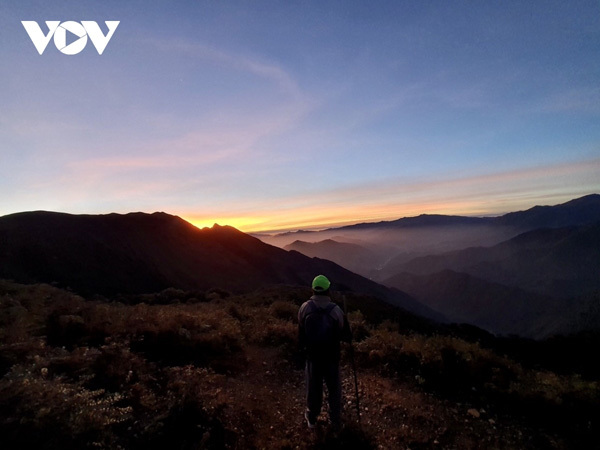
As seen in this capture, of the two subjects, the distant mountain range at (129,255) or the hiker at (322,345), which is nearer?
the hiker at (322,345)

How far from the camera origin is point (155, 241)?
81188mm

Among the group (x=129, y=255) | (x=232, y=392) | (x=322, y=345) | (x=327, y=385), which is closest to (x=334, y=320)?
(x=322, y=345)

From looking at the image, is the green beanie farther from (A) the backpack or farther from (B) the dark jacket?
(A) the backpack

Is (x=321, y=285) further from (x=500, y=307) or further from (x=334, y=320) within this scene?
(x=500, y=307)

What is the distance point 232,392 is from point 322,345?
3.14 metres

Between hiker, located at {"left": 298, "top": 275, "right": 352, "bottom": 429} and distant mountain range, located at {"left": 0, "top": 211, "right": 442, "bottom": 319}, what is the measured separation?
165 ft

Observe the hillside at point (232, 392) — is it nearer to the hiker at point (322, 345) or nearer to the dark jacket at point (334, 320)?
the hiker at point (322, 345)

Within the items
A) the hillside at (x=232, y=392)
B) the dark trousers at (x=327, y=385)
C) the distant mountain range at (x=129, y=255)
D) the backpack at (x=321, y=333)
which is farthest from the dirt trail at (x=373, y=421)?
the distant mountain range at (x=129, y=255)

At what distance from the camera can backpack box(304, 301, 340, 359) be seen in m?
5.80

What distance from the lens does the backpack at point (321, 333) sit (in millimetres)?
5800

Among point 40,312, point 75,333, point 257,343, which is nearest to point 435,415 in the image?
point 257,343

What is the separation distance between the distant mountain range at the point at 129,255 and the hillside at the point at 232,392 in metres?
44.5

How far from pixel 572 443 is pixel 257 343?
8967 millimetres

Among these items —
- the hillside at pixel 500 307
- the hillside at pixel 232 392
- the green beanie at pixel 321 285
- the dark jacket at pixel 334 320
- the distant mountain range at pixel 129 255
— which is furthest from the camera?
the hillside at pixel 500 307
